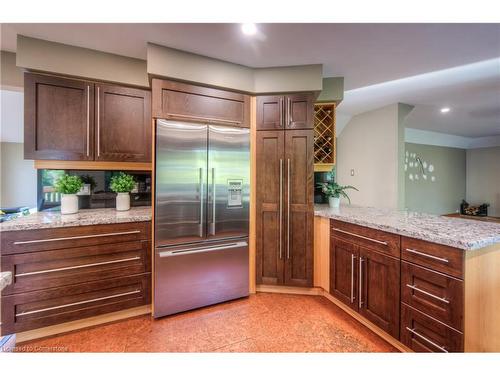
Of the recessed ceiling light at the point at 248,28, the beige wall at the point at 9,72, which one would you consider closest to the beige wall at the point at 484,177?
the recessed ceiling light at the point at 248,28

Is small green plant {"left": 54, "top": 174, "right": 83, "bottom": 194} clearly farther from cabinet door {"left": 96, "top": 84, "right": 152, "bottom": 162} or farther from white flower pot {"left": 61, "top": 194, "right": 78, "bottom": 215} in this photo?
cabinet door {"left": 96, "top": 84, "right": 152, "bottom": 162}

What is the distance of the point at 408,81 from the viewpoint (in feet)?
8.46

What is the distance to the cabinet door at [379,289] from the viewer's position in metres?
1.51

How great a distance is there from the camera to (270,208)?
227 cm

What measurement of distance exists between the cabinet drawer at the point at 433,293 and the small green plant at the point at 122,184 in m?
2.53

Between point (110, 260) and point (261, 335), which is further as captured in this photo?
point (110, 260)

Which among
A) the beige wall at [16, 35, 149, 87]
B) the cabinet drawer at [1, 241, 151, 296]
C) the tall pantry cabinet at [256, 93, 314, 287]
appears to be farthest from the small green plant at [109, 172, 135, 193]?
the tall pantry cabinet at [256, 93, 314, 287]

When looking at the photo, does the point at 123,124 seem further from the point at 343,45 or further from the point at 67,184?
the point at 343,45

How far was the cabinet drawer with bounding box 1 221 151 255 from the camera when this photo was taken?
154 cm

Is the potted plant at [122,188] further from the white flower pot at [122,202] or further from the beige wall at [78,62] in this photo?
the beige wall at [78,62]

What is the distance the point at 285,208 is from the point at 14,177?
6.45 meters
